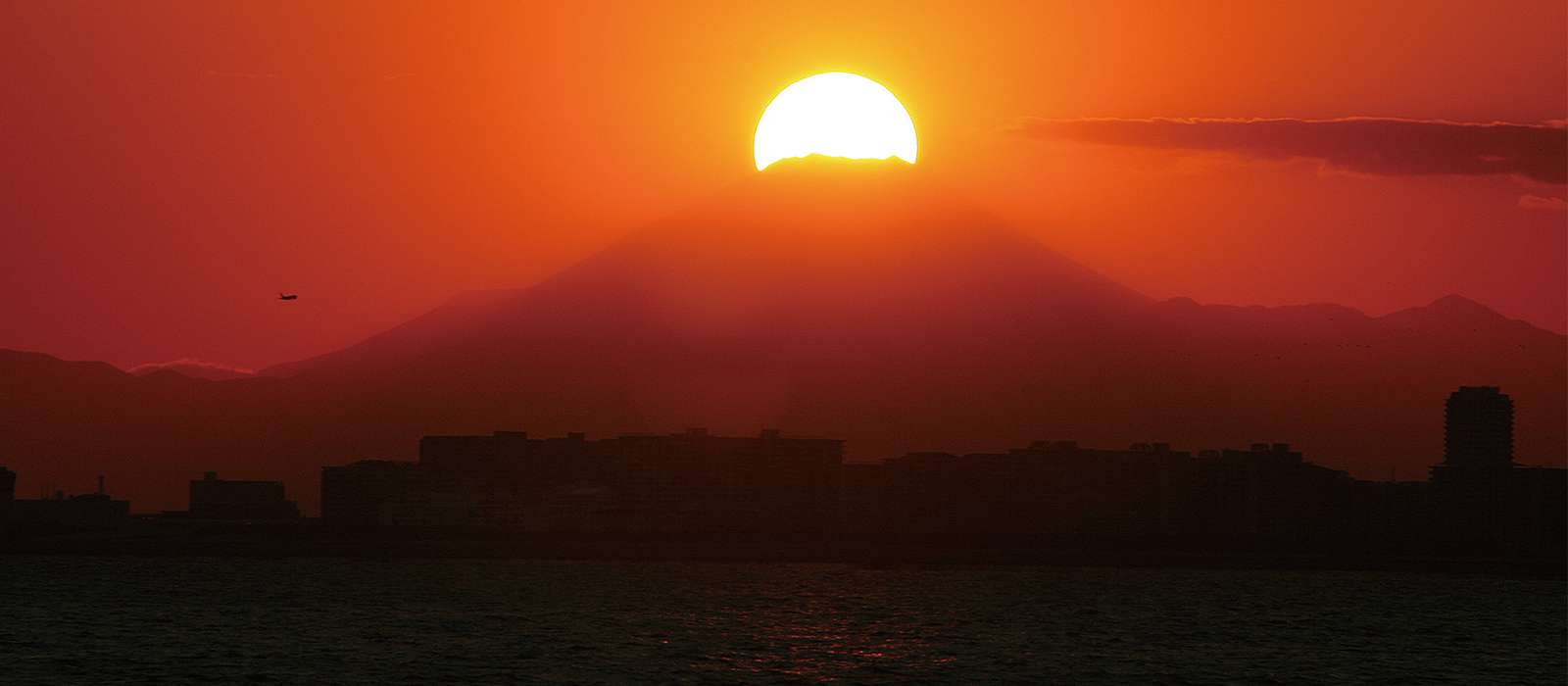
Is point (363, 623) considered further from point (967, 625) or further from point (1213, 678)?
point (1213, 678)

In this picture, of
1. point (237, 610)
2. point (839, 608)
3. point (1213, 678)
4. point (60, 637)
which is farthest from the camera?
point (839, 608)

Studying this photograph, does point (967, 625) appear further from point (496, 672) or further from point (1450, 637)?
point (496, 672)

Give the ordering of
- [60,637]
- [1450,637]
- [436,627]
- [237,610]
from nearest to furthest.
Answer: [60,637] < [436,627] < [1450,637] < [237,610]

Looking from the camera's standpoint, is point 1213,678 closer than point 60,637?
Yes

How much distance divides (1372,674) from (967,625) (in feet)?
131

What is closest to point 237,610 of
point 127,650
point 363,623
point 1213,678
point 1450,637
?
point 363,623

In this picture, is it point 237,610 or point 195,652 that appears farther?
point 237,610

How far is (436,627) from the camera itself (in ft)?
421

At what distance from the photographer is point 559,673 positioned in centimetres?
9556

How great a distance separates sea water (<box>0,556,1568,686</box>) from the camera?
98.8 meters

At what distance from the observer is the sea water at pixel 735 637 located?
3888 inches

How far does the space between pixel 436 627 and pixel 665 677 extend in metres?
39.9

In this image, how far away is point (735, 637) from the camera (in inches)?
4833

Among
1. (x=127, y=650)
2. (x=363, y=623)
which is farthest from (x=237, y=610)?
(x=127, y=650)
